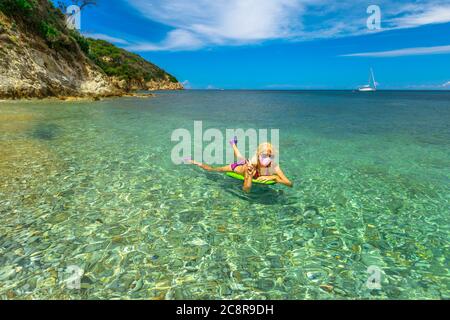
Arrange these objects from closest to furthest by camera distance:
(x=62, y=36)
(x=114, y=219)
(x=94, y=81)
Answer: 1. (x=114, y=219)
2. (x=62, y=36)
3. (x=94, y=81)

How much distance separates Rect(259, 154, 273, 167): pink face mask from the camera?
7934 millimetres

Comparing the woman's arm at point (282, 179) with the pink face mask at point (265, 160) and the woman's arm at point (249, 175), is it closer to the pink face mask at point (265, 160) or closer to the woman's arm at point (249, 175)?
the pink face mask at point (265, 160)

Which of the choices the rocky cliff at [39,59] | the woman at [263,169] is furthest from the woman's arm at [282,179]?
the rocky cliff at [39,59]

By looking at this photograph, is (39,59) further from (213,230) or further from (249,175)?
(213,230)

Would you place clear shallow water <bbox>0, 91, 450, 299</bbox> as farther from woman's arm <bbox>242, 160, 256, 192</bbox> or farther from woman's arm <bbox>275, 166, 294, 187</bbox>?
woman's arm <bbox>275, 166, 294, 187</bbox>

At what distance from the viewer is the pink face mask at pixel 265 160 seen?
793cm

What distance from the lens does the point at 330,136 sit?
19281mm

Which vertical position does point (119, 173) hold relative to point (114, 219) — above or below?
above

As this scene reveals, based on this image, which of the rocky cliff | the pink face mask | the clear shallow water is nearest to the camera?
the clear shallow water

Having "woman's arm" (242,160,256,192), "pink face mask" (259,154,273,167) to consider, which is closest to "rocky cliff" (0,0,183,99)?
"woman's arm" (242,160,256,192)

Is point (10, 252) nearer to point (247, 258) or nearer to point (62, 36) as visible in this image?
point (247, 258)

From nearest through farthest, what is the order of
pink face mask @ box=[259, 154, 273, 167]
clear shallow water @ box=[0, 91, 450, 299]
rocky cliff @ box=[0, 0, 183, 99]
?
clear shallow water @ box=[0, 91, 450, 299] < pink face mask @ box=[259, 154, 273, 167] < rocky cliff @ box=[0, 0, 183, 99]
